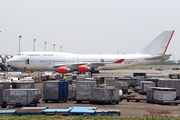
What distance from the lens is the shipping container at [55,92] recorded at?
1998 centimetres

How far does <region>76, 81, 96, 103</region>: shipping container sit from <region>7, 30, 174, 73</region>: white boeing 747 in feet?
92.7

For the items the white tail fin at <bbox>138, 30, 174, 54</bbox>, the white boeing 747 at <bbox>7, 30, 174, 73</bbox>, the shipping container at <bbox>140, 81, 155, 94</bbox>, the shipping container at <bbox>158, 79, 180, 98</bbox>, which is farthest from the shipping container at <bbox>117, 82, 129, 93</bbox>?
the white tail fin at <bbox>138, 30, 174, 54</bbox>

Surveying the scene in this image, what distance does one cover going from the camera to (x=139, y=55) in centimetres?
5462

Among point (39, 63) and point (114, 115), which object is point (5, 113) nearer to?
point (114, 115)

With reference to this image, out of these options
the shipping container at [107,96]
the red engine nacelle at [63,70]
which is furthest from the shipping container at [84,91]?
the red engine nacelle at [63,70]

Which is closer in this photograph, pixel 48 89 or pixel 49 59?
pixel 48 89

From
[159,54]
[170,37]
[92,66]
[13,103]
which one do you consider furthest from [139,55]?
[13,103]

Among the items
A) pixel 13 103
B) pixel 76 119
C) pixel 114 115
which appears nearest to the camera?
pixel 76 119

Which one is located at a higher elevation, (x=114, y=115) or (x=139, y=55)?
(x=139, y=55)

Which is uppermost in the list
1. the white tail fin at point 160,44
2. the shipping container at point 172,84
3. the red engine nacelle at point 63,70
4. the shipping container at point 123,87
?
the white tail fin at point 160,44

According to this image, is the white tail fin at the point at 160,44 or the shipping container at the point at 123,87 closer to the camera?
the shipping container at the point at 123,87

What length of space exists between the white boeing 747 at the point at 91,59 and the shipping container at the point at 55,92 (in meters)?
28.1

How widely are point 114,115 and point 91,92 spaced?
607cm

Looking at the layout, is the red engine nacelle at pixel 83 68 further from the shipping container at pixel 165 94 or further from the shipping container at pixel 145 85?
the shipping container at pixel 165 94
